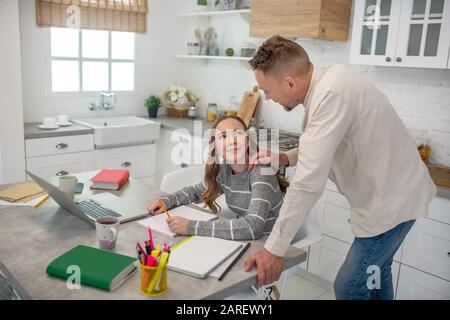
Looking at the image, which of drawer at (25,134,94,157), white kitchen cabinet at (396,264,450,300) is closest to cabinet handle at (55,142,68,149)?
drawer at (25,134,94,157)

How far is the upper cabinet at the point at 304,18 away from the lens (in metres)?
2.98

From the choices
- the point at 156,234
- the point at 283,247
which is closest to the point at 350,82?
the point at 283,247

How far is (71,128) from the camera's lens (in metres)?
3.67

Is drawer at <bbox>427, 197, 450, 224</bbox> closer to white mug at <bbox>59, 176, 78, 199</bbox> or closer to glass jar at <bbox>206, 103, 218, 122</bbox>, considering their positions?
white mug at <bbox>59, 176, 78, 199</bbox>

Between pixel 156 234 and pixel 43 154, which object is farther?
pixel 43 154

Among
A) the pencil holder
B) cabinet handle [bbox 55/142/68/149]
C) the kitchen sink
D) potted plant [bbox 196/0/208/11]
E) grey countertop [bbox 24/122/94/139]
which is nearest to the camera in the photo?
the pencil holder

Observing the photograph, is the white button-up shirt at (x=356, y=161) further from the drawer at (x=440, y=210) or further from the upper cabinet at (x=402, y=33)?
the upper cabinet at (x=402, y=33)

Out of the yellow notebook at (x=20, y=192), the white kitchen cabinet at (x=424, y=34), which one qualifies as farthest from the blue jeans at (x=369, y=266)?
the yellow notebook at (x=20, y=192)

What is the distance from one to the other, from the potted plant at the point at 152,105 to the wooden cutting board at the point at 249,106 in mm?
952

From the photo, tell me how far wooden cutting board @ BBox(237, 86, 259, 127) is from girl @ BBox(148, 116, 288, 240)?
72.3 inches

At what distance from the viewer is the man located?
1478 millimetres

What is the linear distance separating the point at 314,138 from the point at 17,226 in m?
1.18

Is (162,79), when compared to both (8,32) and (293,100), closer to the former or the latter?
(8,32)
